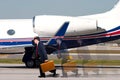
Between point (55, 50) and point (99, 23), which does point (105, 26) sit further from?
point (55, 50)

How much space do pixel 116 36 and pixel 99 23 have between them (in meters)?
1.50

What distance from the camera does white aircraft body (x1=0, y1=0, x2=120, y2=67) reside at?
95.7 feet

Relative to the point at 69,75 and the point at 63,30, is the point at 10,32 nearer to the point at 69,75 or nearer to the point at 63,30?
the point at 63,30

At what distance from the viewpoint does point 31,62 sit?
29.6 meters

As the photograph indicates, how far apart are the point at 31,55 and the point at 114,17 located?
656 cm

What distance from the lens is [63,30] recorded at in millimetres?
28188

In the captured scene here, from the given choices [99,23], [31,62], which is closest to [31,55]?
[31,62]

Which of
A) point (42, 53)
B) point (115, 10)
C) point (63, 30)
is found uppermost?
point (115, 10)

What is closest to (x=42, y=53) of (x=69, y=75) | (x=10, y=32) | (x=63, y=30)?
(x=69, y=75)

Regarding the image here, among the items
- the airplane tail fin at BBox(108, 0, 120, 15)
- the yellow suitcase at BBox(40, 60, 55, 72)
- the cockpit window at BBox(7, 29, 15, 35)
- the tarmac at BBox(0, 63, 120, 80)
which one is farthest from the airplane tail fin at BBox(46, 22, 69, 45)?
the yellow suitcase at BBox(40, 60, 55, 72)

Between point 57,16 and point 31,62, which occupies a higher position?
point 57,16

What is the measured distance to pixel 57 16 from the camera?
97.3 ft

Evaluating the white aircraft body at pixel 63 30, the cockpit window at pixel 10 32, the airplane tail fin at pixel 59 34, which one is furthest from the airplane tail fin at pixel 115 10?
the cockpit window at pixel 10 32

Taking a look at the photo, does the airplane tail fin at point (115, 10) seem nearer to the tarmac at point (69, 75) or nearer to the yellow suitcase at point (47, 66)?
the tarmac at point (69, 75)
